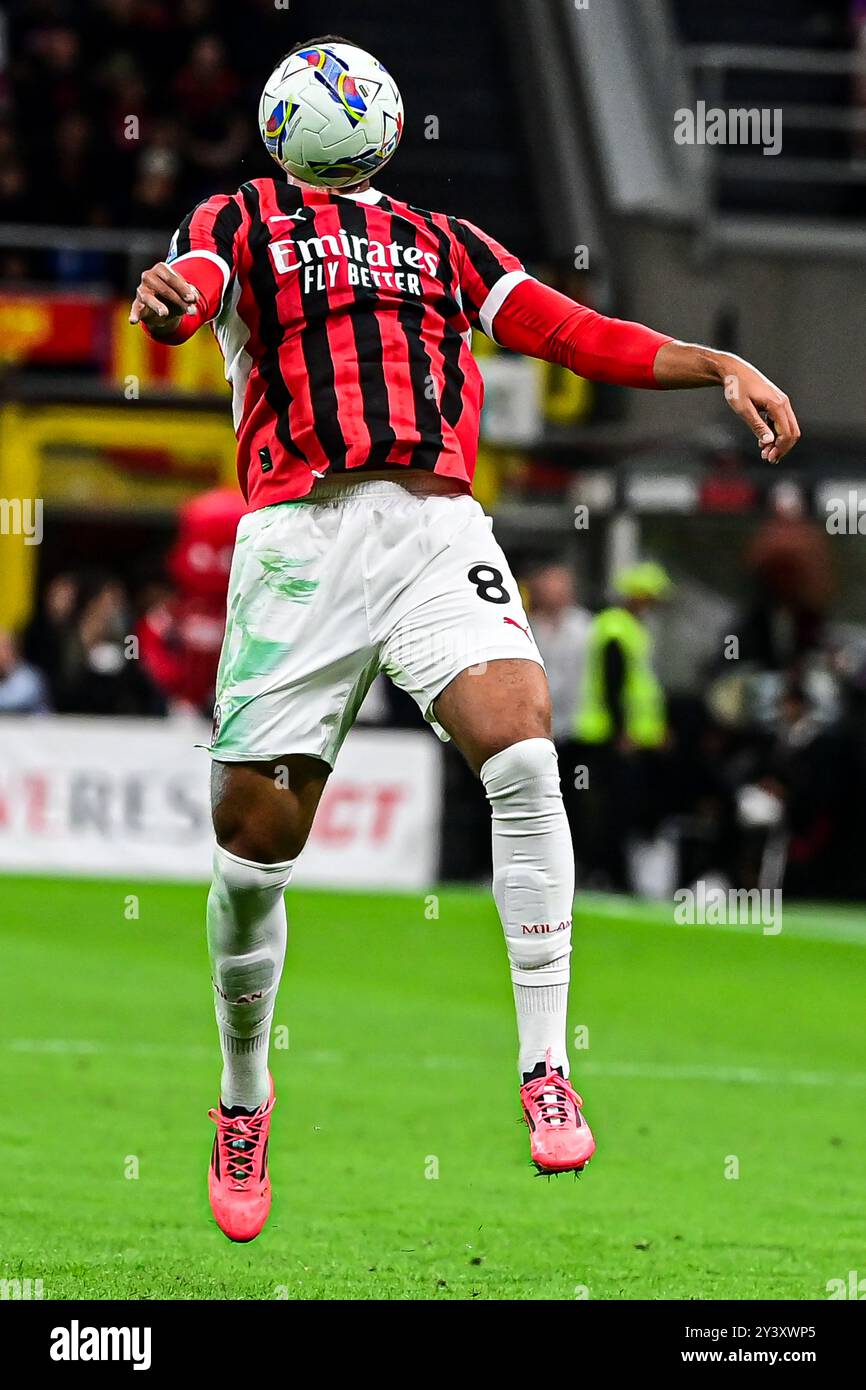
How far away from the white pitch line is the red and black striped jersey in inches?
181

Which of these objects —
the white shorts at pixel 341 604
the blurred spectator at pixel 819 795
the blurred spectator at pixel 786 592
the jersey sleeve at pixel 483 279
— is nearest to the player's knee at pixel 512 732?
the white shorts at pixel 341 604

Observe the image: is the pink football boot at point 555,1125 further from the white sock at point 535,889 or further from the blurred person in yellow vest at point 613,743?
the blurred person in yellow vest at point 613,743

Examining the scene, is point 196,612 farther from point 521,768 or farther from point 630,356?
point 521,768

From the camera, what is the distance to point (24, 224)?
22.7 meters

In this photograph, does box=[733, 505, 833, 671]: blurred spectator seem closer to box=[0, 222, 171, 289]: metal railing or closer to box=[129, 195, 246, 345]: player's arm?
box=[0, 222, 171, 289]: metal railing

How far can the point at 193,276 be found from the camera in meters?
5.65

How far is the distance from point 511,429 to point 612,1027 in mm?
11602

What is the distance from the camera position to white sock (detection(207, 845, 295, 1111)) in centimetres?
605

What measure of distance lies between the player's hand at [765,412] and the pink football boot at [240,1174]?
83.2 inches

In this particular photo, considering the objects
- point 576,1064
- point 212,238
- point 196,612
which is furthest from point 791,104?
point 212,238

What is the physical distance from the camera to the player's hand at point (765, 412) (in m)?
5.63

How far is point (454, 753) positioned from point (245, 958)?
13.1m
